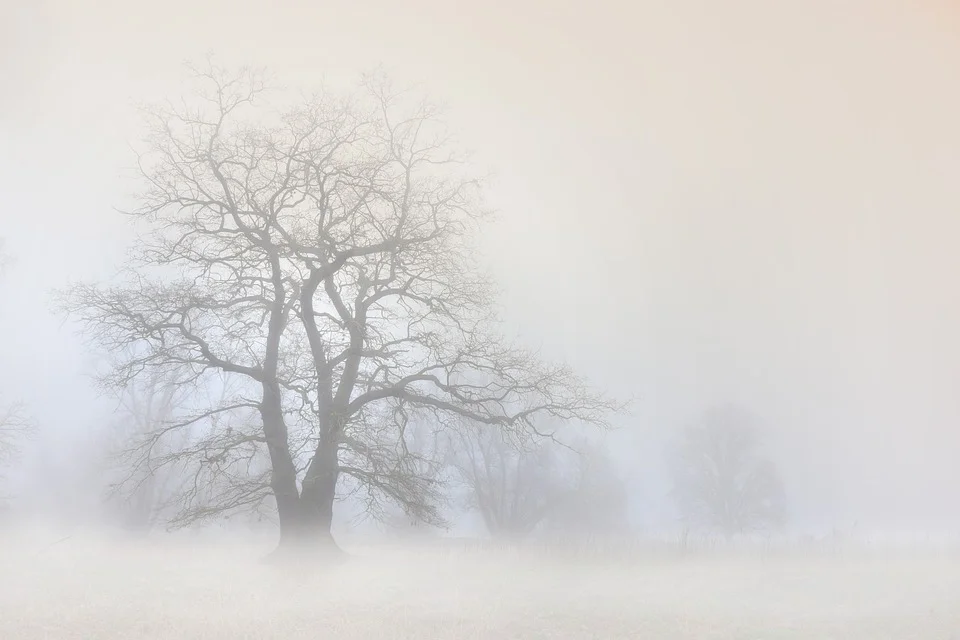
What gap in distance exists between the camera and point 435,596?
4969mm

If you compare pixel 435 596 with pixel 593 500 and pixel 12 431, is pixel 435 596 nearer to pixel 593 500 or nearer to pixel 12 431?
pixel 593 500

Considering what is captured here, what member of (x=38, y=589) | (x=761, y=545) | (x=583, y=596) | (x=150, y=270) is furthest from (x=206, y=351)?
(x=761, y=545)

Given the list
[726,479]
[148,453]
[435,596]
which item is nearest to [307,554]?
[435,596]

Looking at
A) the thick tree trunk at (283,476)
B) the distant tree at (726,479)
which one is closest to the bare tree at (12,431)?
the thick tree trunk at (283,476)

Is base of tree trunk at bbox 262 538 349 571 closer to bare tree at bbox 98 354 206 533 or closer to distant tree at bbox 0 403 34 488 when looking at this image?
bare tree at bbox 98 354 206 533

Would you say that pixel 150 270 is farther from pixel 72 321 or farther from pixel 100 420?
pixel 100 420

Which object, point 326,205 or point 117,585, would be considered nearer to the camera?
point 117,585

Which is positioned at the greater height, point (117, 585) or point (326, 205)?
point (326, 205)

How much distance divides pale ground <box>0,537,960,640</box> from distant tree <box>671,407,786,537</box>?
0.31 m

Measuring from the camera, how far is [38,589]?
15.4 feet

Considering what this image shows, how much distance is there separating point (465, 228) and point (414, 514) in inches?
93.6

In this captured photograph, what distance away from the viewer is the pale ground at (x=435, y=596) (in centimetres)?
453

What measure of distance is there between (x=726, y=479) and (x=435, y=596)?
2.75 m

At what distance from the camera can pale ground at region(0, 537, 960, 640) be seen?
14.9 feet
